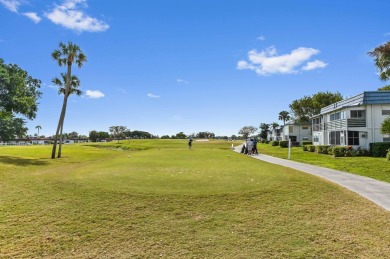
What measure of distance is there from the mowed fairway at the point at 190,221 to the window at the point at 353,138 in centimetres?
2879

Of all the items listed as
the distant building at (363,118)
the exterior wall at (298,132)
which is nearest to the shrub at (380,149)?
the distant building at (363,118)

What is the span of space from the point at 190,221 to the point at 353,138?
118 feet

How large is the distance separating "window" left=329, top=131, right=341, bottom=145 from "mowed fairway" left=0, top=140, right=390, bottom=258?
106ft

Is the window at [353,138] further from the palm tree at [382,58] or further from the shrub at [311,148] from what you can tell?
the palm tree at [382,58]

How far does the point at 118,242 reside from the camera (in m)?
7.61

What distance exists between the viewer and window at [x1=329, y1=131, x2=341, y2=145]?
42.2m

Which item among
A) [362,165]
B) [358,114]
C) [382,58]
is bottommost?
[362,165]

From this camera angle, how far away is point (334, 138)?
43812mm

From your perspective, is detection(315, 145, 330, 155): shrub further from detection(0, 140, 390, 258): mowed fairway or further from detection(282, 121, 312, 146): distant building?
detection(282, 121, 312, 146): distant building

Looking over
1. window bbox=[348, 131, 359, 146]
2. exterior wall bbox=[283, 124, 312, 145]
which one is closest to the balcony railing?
window bbox=[348, 131, 359, 146]

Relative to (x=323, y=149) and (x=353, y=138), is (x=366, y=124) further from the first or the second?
(x=323, y=149)

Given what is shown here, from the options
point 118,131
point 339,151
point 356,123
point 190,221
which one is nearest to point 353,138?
point 356,123

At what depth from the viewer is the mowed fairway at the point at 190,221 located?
23.6ft

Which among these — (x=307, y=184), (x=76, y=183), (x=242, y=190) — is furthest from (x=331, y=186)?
(x=76, y=183)
